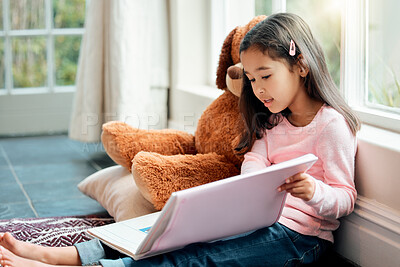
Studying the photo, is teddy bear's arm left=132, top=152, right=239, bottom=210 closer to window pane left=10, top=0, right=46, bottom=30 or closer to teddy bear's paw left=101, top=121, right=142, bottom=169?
teddy bear's paw left=101, top=121, right=142, bottom=169

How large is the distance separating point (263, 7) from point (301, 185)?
110 cm

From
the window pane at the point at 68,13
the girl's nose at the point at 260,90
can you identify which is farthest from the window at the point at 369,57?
the window pane at the point at 68,13

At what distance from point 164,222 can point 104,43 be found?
1.68 metres

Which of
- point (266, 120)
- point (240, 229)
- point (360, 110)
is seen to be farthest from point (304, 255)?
point (360, 110)

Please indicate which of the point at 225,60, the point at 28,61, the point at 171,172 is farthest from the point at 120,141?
the point at 28,61

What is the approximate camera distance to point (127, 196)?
1.72 meters

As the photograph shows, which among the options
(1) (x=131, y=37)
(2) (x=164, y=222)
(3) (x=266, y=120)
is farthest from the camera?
(1) (x=131, y=37)

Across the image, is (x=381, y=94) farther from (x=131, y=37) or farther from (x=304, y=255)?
(x=131, y=37)

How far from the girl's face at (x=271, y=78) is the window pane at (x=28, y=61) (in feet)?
7.49

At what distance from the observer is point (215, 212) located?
118 cm

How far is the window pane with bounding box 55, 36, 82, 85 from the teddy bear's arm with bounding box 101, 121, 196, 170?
5.60 feet

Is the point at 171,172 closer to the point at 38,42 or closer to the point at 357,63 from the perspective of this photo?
the point at 357,63

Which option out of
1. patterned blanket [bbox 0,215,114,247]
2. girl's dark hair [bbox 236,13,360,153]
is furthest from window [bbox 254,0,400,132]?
patterned blanket [bbox 0,215,114,247]

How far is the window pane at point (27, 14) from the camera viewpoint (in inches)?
128
